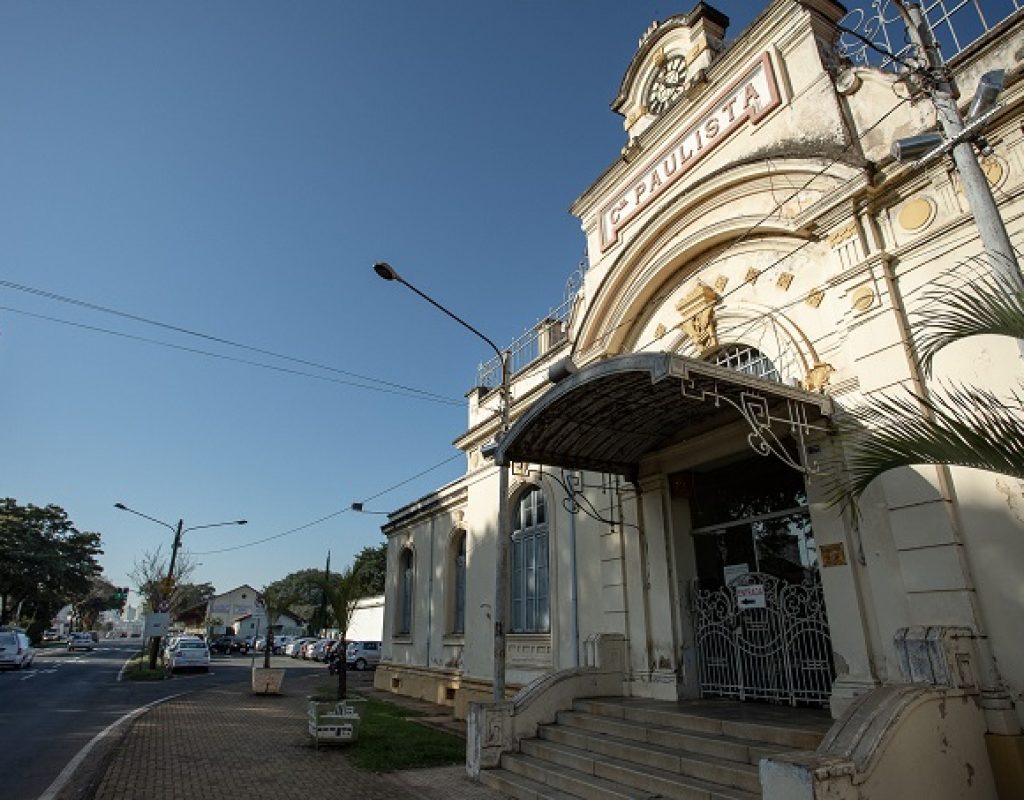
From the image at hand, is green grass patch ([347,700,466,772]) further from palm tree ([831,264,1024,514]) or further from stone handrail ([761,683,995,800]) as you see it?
palm tree ([831,264,1024,514])

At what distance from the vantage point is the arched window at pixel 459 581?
1620 cm

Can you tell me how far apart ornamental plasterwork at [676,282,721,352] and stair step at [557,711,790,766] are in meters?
5.02

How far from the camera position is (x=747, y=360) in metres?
8.81

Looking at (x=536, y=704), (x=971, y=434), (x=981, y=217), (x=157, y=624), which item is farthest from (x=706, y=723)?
(x=157, y=624)

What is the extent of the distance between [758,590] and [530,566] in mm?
5729

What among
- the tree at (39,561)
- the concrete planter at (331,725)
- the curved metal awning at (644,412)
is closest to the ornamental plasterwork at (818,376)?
the curved metal awning at (644,412)

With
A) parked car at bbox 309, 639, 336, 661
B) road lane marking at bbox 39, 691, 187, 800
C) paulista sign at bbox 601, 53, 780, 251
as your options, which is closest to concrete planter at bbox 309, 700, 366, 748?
road lane marking at bbox 39, 691, 187, 800

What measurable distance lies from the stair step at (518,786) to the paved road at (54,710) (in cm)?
498

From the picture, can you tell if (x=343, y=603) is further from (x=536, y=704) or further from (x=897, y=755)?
(x=897, y=755)

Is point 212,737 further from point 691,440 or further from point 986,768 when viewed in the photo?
point 986,768

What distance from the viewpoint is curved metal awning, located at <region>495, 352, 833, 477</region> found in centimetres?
668

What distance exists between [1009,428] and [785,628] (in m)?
4.63

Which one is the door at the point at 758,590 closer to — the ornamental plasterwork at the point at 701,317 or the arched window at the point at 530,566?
the ornamental plasterwork at the point at 701,317

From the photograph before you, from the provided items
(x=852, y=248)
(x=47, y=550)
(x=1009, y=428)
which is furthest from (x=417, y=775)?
(x=47, y=550)
